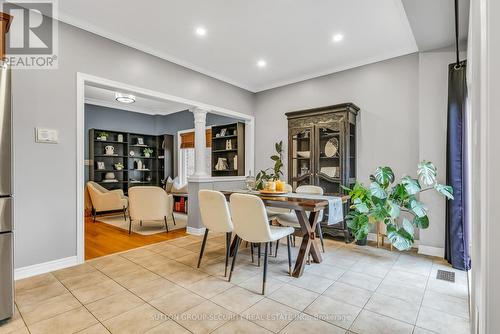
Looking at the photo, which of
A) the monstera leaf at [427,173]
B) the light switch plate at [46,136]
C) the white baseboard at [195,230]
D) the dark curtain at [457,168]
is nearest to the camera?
the light switch plate at [46,136]

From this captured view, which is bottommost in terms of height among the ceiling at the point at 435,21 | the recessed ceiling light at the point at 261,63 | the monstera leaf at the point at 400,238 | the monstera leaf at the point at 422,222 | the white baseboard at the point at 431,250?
the white baseboard at the point at 431,250

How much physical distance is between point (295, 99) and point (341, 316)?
376 cm

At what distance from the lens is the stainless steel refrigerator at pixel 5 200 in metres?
1.84

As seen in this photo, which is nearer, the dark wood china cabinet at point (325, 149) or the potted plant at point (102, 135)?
the dark wood china cabinet at point (325, 149)

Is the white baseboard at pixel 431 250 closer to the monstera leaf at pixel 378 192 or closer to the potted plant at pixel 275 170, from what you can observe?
the monstera leaf at pixel 378 192

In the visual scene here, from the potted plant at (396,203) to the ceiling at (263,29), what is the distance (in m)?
1.62

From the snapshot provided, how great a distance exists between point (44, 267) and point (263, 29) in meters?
3.58

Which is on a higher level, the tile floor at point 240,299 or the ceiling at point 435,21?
the ceiling at point 435,21

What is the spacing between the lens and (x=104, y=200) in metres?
5.46

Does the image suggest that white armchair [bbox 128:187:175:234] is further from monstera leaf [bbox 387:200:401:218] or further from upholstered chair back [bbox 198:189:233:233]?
monstera leaf [bbox 387:200:401:218]

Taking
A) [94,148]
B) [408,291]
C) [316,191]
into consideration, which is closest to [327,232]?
[316,191]

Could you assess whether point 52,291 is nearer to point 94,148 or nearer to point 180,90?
point 180,90

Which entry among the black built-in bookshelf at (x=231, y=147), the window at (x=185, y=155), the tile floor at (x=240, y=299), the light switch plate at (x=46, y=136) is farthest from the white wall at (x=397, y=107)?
the light switch plate at (x=46, y=136)

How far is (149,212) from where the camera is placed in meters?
4.40
